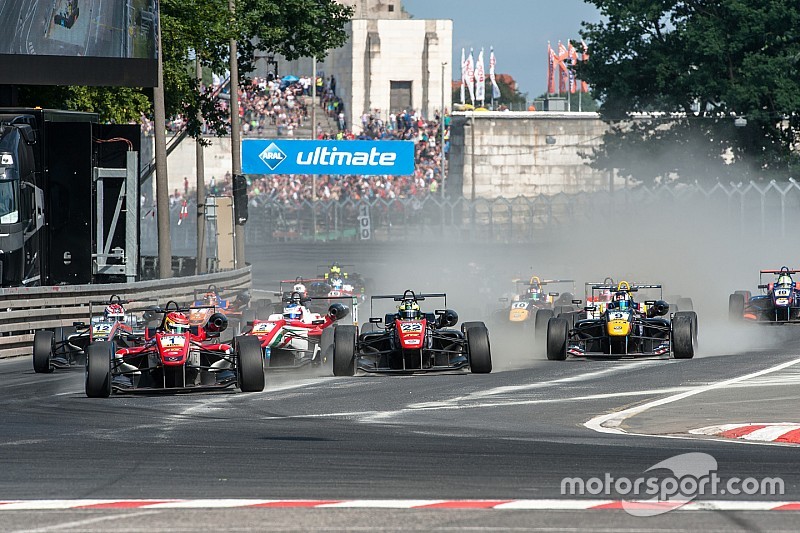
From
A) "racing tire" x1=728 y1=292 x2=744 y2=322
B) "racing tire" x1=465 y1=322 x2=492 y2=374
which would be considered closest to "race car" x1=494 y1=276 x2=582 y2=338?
"racing tire" x1=728 y1=292 x2=744 y2=322

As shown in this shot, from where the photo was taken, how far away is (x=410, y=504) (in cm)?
932

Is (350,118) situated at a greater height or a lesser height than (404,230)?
greater

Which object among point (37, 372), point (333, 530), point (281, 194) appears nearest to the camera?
point (333, 530)

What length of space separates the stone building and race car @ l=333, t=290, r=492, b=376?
Answer: 204ft

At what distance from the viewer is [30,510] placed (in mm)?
9234

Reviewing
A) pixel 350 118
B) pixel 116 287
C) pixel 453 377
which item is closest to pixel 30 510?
pixel 453 377

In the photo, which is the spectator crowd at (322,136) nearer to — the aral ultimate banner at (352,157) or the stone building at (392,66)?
the aral ultimate banner at (352,157)

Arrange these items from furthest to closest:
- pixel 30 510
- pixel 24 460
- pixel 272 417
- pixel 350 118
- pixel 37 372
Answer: pixel 350 118, pixel 37 372, pixel 272 417, pixel 24 460, pixel 30 510

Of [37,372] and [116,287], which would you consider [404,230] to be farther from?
[37,372]

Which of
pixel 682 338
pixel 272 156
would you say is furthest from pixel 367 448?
pixel 272 156

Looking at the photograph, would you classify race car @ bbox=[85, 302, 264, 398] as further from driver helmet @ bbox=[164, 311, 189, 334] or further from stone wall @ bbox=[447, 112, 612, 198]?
stone wall @ bbox=[447, 112, 612, 198]

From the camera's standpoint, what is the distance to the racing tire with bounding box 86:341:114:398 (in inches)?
674

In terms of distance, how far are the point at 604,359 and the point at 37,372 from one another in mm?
8465

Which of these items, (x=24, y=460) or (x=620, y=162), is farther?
(x=620, y=162)
